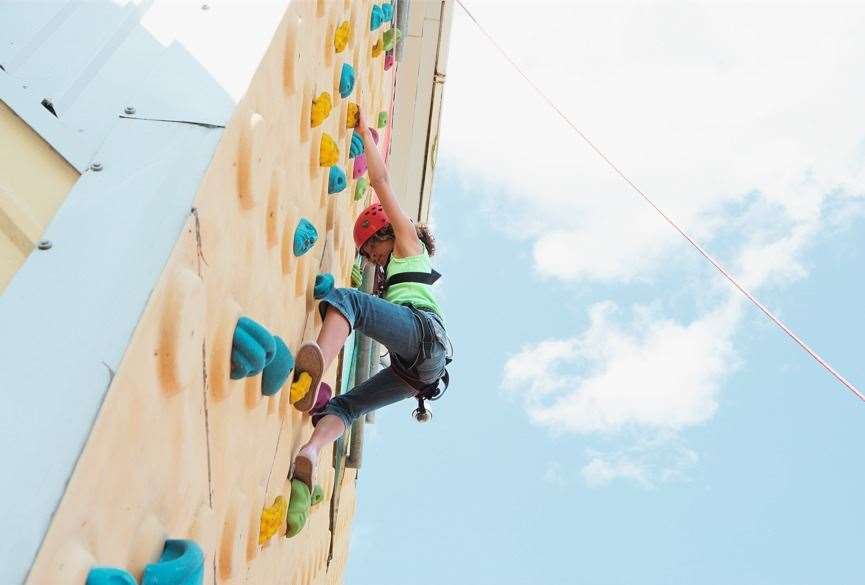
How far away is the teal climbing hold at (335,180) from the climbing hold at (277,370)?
2.91ft

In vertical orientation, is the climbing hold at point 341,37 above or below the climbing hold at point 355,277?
below

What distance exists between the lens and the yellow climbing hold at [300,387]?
2.23 m

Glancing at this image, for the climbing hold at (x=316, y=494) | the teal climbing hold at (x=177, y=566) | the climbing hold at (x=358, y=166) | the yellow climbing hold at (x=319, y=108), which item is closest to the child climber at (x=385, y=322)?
the climbing hold at (x=358, y=166)

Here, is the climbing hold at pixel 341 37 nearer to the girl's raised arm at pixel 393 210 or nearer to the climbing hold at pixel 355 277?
the girl's raised arm at pixel 393 210

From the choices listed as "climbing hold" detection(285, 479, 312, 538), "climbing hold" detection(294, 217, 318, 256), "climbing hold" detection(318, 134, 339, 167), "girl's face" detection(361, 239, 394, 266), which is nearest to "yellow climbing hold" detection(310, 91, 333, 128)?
"climbing hold" detection(318, 134, 339, 167)

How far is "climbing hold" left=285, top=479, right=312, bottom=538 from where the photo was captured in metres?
2.37

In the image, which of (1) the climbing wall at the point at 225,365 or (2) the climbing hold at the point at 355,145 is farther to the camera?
(2) the climbing hold at the point at 355,145

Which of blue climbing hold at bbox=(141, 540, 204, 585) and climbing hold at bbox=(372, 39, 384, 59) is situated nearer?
blue climbing hold at bbox=(141, 540, 204, 585)

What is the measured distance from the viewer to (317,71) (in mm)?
2207

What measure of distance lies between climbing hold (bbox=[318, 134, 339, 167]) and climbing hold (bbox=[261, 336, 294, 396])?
2.35 ft

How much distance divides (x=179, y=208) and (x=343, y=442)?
2909 mm

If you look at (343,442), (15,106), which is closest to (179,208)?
(15,106)

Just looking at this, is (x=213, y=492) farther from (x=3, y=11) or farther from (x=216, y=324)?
(x=3, y=11)

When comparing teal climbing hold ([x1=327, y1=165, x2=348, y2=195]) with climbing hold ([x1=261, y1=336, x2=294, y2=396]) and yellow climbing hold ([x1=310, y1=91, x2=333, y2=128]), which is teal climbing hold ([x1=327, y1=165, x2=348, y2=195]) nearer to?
yellow climbing hold ([x1=310, y1=91, x2=333, y2=128])
